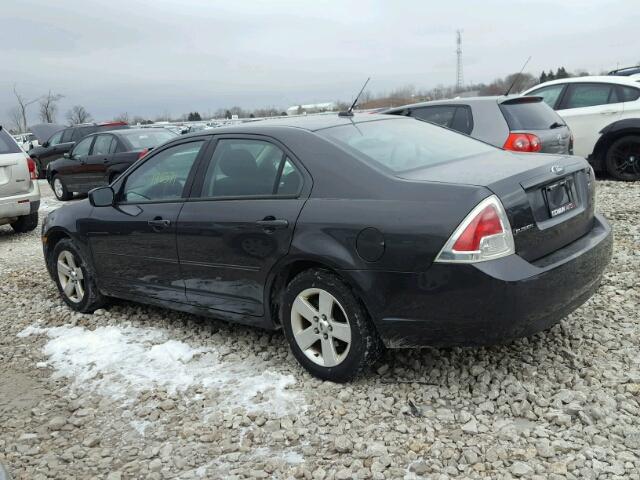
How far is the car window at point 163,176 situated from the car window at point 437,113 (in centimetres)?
382

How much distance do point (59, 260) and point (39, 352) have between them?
1.18 metres

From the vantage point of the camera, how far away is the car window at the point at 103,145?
12453 millimetres

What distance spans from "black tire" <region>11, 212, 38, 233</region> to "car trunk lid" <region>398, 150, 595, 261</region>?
26.6ft

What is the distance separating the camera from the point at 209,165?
4.28 m

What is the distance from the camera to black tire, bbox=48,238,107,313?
5.26 metres

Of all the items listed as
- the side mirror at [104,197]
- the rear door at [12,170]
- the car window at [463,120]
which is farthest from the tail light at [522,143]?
the rear door at [12,170]

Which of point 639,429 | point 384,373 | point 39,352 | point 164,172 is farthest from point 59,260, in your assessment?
point 639,429

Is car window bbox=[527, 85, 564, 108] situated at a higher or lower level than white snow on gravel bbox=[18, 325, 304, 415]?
higher

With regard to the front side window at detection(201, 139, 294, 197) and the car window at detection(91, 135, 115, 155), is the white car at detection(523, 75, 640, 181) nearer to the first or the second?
the front side window at detection(201, 139, 294, 197)

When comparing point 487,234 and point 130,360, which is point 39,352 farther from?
point 487,234

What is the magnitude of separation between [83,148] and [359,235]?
1166cm

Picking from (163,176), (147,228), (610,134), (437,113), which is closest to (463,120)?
(437,113)

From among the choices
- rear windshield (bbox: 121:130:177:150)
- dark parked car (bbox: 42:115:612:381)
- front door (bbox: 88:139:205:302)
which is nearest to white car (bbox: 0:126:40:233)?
rear windshield (bbox: 121:130:177:150)

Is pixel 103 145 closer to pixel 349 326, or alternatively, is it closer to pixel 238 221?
pixel 238 221
